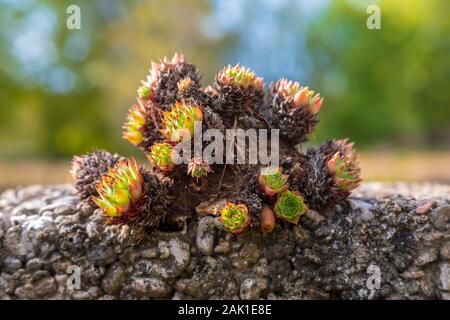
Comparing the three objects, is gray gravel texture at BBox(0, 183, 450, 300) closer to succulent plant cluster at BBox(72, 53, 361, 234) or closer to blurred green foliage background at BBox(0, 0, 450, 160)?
succulent plant cluster at BBox(72, 53, 361, 234)

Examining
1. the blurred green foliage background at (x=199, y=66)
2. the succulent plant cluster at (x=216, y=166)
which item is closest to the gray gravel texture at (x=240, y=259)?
the succulent plant cluster at (x=216, y=166)

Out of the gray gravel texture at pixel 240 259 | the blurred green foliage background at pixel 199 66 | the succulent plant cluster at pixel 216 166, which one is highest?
the blurred green foliage background at pixel 199 66

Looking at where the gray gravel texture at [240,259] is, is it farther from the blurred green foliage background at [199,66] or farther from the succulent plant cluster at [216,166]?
the blurred green foliage background at [199,66]

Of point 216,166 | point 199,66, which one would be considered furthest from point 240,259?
point 199,66

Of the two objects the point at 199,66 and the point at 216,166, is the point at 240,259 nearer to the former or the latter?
the point at 216,166

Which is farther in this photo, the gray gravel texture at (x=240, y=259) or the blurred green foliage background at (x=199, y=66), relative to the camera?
the blurred green foliage background at (x=199, y=66)

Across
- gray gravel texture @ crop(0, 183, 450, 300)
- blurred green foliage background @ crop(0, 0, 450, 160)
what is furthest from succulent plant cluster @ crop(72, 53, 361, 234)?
blurred green foliage background @ crop(0, 0, 450, 160)
